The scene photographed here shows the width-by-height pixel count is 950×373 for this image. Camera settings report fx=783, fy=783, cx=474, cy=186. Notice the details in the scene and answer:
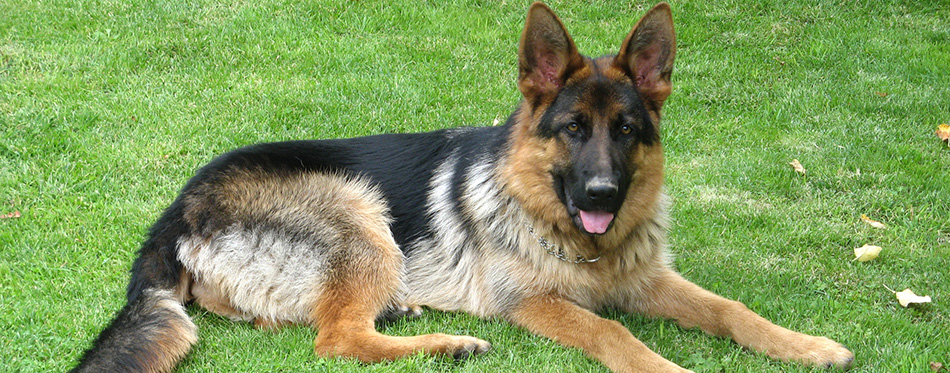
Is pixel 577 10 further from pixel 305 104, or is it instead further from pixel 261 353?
pixel 261 353

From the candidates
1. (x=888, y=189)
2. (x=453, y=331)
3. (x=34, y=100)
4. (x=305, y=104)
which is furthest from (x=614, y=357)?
(x=34, y=100)

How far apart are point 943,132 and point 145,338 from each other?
6.92 meters

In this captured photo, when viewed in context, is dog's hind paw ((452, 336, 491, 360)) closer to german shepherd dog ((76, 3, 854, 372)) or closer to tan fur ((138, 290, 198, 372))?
german shepherd dog ((76, 3, 854, 372))

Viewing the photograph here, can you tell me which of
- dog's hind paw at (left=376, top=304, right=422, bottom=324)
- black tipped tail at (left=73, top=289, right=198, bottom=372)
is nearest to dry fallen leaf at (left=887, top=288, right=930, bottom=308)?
dog's hind paw at (left=376, top=304, right=422, bottom=324)

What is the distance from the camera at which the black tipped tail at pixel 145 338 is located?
143 inches

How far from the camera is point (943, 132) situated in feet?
23.6

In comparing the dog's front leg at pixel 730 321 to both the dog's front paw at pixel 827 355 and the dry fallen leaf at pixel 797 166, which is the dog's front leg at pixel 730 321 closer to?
the dog's front paw at pixel 827 355

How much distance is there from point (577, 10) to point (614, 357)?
6564mm

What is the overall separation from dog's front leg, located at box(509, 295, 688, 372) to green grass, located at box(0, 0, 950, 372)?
0.11 meters

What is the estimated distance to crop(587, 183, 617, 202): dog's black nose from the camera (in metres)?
3.88

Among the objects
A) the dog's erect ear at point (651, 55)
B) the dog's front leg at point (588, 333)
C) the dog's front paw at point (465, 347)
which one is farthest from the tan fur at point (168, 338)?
the dog's erect ear at point (651, 55)

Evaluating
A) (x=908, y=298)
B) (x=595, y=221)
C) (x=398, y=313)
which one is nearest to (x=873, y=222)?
(x=908, y=298)

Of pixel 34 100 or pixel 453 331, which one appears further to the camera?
pixel 34 100

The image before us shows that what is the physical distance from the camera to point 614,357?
13.3ft
